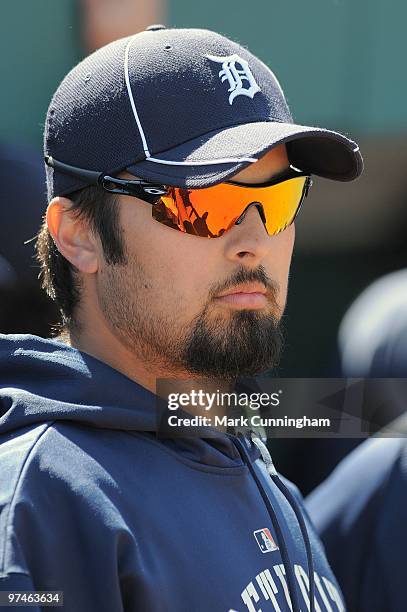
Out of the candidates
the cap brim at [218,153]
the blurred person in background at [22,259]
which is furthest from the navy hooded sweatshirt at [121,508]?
the blurred person in background at [22,259]

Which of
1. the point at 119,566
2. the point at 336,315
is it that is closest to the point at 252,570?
the point at 119,566

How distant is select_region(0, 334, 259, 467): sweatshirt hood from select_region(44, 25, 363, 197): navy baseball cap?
0.34 m

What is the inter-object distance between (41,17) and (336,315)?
275 cm

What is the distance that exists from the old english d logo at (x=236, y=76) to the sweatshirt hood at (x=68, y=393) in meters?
0.58

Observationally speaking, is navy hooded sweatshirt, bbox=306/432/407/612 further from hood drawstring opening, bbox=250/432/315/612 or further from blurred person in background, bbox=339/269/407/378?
blurred person in background, bbox=339/269/407/378

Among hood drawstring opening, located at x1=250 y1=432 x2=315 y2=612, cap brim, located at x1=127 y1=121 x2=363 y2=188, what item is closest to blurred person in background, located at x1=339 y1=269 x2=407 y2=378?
hood drawstring opening, located at x1=250 y1=432 x2=315 y2=612

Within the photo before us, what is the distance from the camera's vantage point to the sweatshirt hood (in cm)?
172

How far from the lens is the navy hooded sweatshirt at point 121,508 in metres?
1.56

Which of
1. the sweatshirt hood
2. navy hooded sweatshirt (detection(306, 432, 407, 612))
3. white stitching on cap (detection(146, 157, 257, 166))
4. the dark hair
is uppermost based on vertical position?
white stitching on cap (detection(146, 157, 257, 166))

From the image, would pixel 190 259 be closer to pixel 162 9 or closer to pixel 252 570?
pixel 252 570

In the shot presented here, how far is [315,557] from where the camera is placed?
2.05m

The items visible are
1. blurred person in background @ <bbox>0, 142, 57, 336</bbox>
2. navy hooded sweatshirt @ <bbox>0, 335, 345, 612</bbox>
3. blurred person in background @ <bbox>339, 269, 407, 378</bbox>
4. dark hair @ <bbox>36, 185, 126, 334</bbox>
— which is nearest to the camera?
navy hooded sweatshirt @ <bbox>0, 335, 345, 612</bbox>

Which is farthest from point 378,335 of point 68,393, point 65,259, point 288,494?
point 68,393

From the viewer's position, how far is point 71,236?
2.00 meters
